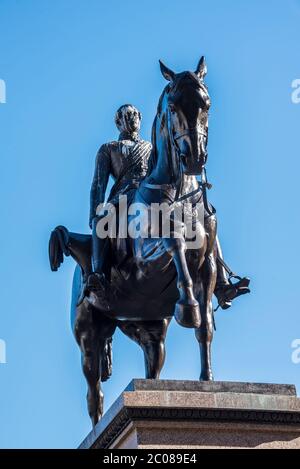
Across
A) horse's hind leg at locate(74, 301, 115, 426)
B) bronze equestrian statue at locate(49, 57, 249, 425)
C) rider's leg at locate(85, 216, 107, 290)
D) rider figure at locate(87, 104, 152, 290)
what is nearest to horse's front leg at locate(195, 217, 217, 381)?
bronze equestrian statue at locate(49, 57, 249, 425)

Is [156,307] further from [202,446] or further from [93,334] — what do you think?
[202,446]

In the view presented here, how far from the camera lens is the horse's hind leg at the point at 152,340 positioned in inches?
556

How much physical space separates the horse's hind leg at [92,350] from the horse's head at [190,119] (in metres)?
2.43

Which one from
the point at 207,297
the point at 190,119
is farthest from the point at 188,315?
the point at 190,119

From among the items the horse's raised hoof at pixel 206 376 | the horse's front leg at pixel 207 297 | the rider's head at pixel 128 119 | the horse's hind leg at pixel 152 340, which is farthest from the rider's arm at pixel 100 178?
the horse's raised hoof at pixel 206 376

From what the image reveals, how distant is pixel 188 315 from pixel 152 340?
92.6 inches

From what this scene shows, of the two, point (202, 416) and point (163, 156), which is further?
point (163, 156)

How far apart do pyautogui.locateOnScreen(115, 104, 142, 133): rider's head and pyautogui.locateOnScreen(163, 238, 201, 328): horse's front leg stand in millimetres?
2807

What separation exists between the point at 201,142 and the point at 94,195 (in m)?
2.42

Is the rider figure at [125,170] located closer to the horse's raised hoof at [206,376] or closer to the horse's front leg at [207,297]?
the horse's front leg at [207,297]

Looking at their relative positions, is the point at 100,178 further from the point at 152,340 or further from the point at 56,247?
the point at 152,340

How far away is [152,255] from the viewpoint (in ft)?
41.6

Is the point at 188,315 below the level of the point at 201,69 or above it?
below
